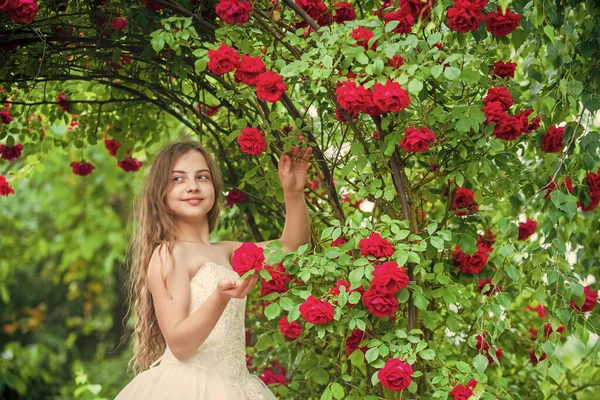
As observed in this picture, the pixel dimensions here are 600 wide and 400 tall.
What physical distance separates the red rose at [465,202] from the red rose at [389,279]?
0.58 meters

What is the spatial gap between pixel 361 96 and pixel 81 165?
178cm

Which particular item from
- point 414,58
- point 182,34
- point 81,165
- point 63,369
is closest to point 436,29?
point 414,58

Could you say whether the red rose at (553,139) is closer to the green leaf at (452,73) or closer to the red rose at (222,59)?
the green leaf at (452,73)

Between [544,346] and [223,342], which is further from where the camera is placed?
[223,342]

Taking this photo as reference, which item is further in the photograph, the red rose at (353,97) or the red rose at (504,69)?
the red rose at (504,69)

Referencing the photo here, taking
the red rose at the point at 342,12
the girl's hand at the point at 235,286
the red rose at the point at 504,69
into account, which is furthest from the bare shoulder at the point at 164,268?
the red rose at the point at 504,69

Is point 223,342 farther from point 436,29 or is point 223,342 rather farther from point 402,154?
point 436,29

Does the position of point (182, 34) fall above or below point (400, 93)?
above

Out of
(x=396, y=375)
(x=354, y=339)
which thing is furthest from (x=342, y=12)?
(x=396, y=375)

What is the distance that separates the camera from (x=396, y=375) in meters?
1.92

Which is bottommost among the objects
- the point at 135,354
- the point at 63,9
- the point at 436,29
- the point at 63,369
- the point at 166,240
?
the point at 63,369

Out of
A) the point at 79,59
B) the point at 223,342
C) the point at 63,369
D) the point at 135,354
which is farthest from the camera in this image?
the point at 63,369

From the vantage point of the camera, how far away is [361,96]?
1.86 meters

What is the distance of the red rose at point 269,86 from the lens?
1925mm
